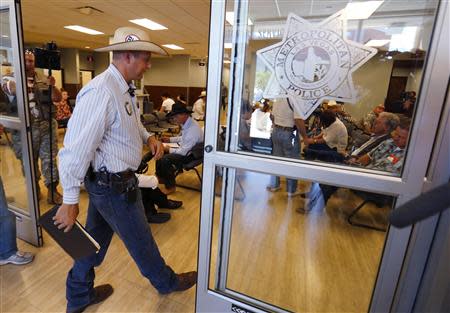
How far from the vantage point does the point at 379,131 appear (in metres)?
1.11

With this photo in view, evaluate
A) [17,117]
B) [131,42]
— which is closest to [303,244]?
[131,42]

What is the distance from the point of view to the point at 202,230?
1467 millimetres

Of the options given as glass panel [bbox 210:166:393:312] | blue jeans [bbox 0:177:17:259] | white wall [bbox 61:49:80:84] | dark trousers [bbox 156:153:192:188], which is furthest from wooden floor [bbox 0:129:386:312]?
white wall [bbox 61:49:80:84]

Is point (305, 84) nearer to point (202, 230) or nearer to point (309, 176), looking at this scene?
point (309, 176)

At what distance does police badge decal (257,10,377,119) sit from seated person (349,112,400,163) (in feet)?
0.45

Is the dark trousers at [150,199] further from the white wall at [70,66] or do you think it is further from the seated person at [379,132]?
the white wall at [70,66]

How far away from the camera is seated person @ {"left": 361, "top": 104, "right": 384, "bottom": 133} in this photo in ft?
3.52

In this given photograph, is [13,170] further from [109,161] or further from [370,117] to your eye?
[370,117]

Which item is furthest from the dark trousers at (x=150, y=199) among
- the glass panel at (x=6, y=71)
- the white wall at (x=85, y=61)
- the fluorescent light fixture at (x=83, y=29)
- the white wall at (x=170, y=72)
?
the white wall at (x=85, y=61)

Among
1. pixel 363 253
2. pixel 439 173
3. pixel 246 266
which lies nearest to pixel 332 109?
pixel 439 173

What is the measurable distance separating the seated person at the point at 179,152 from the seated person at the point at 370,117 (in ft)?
8.02

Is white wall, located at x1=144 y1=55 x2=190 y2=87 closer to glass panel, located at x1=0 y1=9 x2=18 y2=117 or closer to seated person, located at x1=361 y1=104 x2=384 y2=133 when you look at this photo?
glass panel, located at x1=0 y1=9 x2=18 y2=117

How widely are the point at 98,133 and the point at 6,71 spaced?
142 cm

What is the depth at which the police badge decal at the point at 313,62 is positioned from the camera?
1062 mm
